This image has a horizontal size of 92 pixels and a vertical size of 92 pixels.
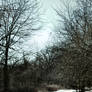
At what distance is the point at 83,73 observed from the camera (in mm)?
16938

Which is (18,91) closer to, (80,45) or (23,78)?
(23,78)

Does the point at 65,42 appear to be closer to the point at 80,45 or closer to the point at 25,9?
the point at 80,45

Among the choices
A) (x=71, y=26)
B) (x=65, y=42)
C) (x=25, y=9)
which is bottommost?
(x=65, y=42)

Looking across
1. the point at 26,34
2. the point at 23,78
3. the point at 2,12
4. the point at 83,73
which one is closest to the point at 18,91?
the point at 23,78

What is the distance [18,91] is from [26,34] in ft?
45.4

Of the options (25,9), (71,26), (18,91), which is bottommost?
(18,91)

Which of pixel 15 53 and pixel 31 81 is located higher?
pixel 15 53

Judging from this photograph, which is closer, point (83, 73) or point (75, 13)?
point (83, 73)

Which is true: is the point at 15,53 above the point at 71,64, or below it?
above

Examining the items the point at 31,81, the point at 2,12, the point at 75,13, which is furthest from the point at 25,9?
the point at 31,81

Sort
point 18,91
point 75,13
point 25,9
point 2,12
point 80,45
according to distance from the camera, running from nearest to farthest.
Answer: point 18,91 → point 2,12 → point 80,45 → point 75,13 → point 25,9

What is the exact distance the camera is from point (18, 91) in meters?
7.39

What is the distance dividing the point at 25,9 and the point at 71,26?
530cm

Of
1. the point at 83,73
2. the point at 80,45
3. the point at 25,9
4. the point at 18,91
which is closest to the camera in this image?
the point at 18,91
